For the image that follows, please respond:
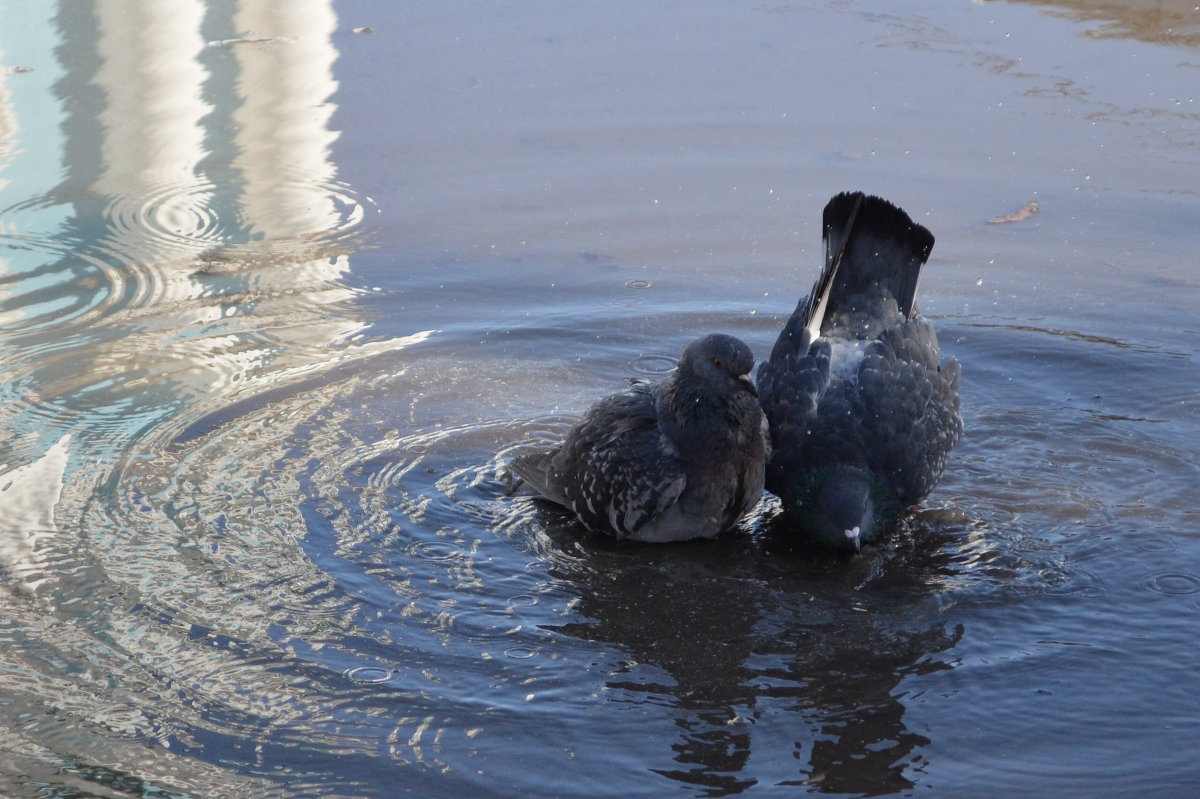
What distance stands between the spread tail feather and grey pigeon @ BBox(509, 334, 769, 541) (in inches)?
26.3

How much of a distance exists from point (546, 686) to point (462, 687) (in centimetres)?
27

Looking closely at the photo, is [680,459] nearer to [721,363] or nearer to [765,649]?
[721,363]

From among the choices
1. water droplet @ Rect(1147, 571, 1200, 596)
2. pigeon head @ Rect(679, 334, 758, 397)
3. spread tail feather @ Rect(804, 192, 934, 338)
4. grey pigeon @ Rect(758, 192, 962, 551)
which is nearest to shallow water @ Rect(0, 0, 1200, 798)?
water droplet @ Rect(1147, 571, 1200, 596)

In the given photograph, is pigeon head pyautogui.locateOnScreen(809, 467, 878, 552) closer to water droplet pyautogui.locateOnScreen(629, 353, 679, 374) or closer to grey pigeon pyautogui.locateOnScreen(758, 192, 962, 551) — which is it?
grey pigeon pyautogui.locateOnScreen(758, 192, 962, 551)

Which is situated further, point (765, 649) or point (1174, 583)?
point (1174, 583)

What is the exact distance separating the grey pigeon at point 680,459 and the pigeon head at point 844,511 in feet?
0.98

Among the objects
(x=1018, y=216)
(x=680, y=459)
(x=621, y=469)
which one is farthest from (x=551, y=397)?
(x=1018, y=216)

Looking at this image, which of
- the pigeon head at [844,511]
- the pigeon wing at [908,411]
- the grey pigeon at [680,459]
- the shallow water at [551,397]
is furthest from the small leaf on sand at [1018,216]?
the pigeon head at [844,511]

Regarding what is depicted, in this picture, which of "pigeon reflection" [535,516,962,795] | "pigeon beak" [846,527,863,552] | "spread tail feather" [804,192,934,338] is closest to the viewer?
"pigeon reflection" [535,516,962,795]

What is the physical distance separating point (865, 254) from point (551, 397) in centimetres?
168

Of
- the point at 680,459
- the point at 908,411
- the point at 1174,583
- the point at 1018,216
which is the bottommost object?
the point at 1174,583

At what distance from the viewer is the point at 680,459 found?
496cm

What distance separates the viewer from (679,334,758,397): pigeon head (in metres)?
4.78

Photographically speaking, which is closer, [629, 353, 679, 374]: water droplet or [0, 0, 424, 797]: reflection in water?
[0, 0, 424, 797]: reflection in water
